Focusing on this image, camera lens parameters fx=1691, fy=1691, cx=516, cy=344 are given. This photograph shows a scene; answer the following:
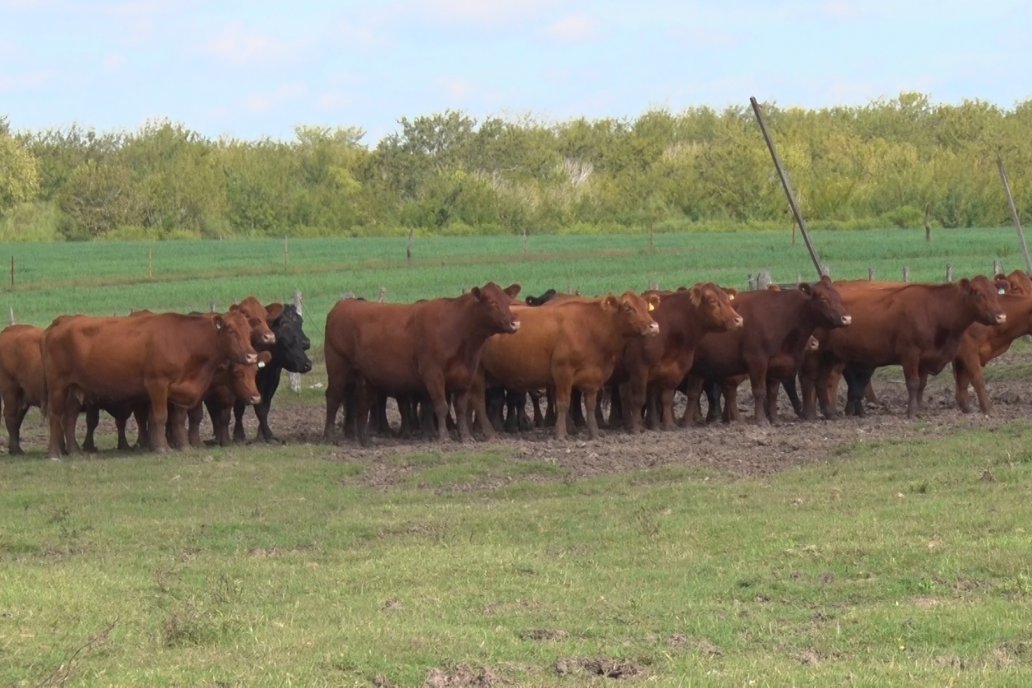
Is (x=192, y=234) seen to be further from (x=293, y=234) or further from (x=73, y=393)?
(x=73, y=393)

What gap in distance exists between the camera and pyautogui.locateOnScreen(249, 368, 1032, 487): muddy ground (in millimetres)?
15578

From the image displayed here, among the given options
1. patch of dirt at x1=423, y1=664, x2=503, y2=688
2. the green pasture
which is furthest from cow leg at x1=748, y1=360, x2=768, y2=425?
the green pasture

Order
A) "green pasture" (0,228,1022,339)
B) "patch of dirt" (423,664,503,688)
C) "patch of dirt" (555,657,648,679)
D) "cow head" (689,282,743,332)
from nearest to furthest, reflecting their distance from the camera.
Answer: "patch of dirt" (423,664,503,688)
"patch of dirt" (555,657,648,679)
"cow head" (689,282,743,332)
"green pasture" (0,228,1022,339)

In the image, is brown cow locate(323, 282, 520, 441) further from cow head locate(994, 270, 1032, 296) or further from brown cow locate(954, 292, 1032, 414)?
cow head locate(994, 270, 1032, 296)

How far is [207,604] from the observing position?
9.56 metres

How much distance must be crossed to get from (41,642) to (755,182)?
71.1 meters

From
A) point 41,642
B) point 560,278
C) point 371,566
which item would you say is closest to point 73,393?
point 371,566

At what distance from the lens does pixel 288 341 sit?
65.7 feet

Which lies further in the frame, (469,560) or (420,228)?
(420,228)

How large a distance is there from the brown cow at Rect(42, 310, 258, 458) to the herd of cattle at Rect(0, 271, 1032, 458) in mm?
15

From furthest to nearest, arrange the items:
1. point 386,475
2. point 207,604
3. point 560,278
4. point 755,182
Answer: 1. point 755,182
2. point 560,278
3. point 386,475
4. point 207,604

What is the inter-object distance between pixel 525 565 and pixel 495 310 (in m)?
8.07

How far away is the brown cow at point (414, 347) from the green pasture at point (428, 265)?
12.2 metres

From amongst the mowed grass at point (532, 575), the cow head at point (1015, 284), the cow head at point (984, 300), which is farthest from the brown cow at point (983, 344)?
the mowed grass at point (532, 575)
